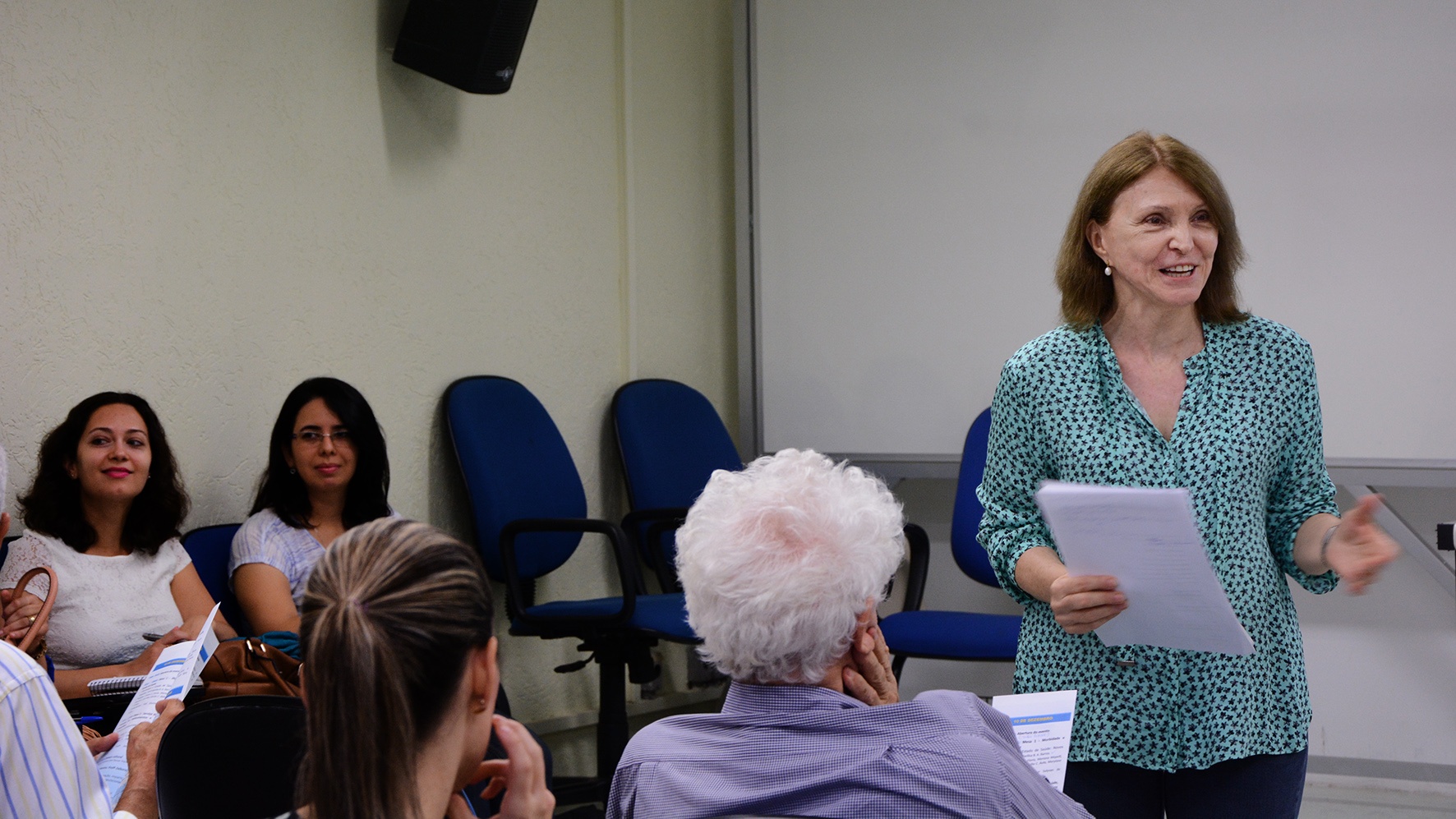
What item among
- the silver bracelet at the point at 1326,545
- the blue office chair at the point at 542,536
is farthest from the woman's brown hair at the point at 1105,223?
the blue office chair at the point at 542,536

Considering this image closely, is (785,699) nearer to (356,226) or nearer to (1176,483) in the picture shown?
(1176,483)

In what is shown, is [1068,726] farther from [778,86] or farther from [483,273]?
[778,86]

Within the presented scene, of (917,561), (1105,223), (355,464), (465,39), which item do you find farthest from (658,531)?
(1105,223)

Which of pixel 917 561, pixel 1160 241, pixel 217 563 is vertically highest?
pixel 1160 241

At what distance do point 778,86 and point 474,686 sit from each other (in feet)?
11.3

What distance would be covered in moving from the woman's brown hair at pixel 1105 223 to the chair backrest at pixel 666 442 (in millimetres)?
2281

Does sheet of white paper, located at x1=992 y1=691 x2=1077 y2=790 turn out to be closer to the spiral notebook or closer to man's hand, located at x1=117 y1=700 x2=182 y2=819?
man's hand, located at x1=117 y1=700 x2=182 y2=819

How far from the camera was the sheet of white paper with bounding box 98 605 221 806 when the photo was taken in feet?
5.64

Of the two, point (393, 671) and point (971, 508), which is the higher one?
point (393, 671)

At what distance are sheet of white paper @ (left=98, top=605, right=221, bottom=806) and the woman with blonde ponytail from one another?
0.86m

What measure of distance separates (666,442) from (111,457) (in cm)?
185

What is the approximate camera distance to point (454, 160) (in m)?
3.62

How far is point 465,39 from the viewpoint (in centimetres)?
329

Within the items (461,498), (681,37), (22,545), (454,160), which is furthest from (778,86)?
(22,545)
